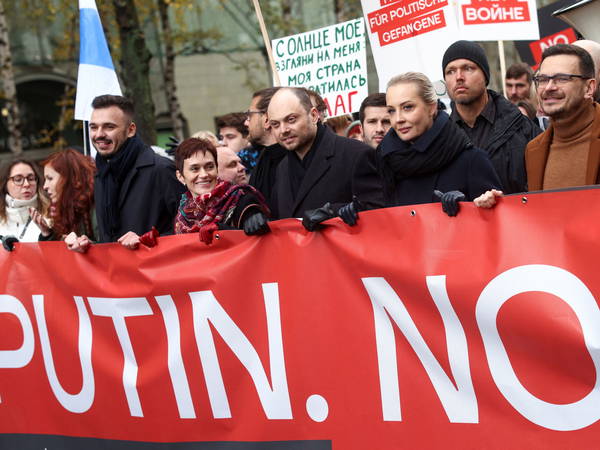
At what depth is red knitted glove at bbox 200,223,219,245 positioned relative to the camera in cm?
465

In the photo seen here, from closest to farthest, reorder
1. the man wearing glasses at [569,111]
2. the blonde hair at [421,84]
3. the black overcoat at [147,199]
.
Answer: the man wearing glasses at [569,111]
the blonde hair at [421,84]
the black overcoat at [147,199]

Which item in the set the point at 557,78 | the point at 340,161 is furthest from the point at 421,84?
the point at 340,161

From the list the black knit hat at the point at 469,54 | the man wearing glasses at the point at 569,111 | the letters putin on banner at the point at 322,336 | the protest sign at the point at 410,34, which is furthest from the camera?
the protest sign at the point at 410,34

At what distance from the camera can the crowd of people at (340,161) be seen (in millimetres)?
4043

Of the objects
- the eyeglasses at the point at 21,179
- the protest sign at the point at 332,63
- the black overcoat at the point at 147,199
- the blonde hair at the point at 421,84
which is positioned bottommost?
the black overcoat at the point at 147,199

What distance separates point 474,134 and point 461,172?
1105 millimetres

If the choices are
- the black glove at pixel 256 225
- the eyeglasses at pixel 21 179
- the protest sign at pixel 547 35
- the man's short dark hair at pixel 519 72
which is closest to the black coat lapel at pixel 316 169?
the black glove at pixel 256 225

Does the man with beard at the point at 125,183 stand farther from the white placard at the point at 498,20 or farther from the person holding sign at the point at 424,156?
the white placard at the point at 498,20

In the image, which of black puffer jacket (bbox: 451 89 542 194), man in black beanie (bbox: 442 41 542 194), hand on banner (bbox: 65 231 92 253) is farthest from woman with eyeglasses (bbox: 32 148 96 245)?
black puffer jacket (bbox: 451 89 542 194)

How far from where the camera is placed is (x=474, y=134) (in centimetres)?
511

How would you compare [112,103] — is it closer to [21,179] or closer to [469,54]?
[21,179]

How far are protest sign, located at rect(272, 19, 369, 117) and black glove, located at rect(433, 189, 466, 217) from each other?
4135 millimetres

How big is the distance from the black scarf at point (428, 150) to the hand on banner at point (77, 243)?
1.90 m

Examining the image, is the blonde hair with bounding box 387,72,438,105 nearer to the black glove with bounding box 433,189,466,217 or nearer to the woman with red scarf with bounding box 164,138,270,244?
the black glove with bounding box 433,189,466,217
